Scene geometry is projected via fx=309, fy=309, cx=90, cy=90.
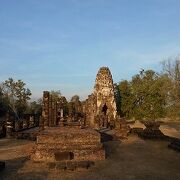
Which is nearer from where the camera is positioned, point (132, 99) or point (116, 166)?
point (116, 166)

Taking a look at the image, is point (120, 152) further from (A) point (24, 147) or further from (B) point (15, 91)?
(B) point (15, 91)

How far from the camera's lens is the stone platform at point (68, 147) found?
509 inches

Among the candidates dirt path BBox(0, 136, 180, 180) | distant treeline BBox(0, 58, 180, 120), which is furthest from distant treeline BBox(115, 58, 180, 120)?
dirt path BBox(0, 136, 180, 180)

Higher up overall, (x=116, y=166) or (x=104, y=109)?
(x=104, y=109)

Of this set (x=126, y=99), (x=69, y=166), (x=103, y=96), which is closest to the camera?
(x=69, y=166)

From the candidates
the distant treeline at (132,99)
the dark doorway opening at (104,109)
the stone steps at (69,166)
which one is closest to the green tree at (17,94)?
the distant treeline at (132,99)

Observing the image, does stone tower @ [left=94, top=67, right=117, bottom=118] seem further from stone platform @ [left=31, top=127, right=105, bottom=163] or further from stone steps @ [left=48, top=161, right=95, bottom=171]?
stone steps @ [left=48, top=161, right=95, bottom=171]

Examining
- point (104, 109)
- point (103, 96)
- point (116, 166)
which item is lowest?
point (116, 166)

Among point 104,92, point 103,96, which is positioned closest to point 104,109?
point 103,96

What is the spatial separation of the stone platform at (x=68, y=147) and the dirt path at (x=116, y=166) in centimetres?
60

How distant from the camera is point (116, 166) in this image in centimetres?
1165

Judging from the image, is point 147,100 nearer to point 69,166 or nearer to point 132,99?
point 132,99

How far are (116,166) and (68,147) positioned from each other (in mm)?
2636

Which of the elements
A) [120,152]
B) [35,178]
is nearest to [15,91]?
[120,152]
